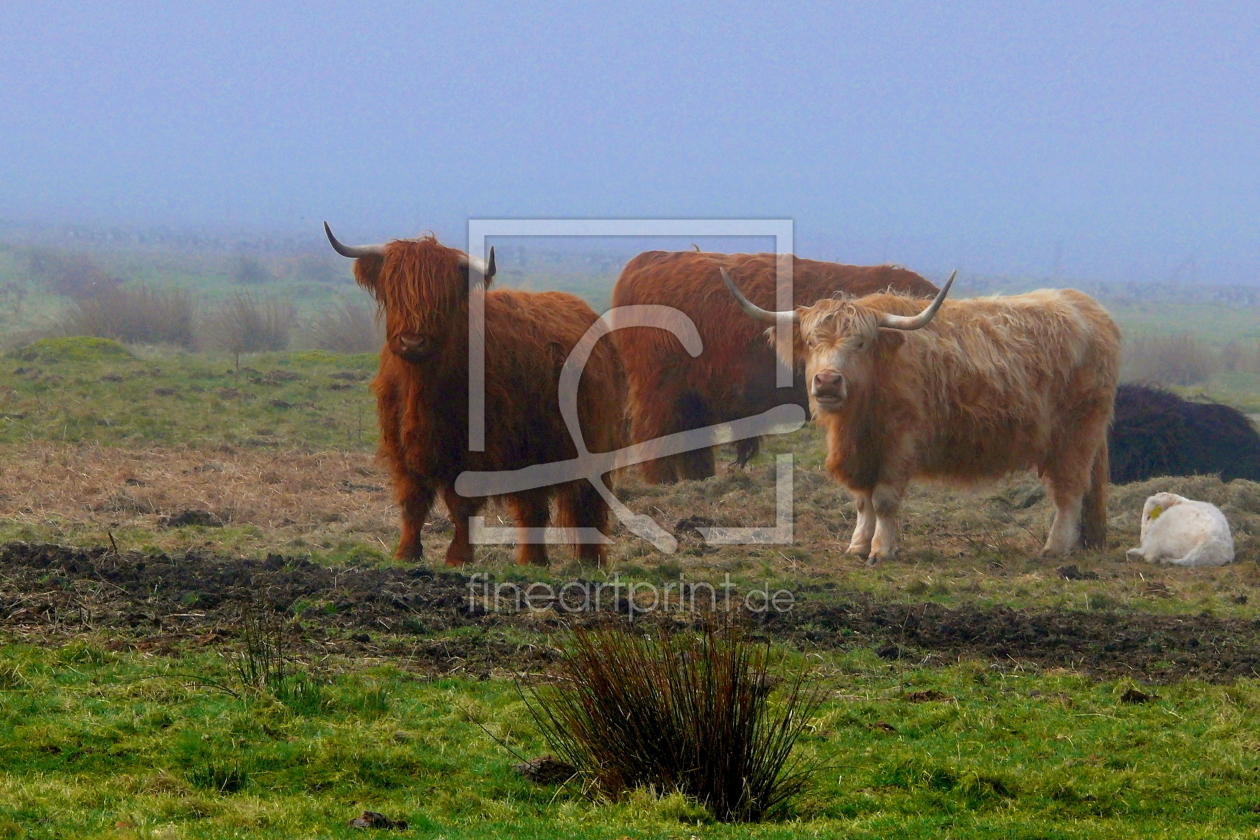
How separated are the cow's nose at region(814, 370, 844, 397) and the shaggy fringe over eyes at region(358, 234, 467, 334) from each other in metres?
2.72

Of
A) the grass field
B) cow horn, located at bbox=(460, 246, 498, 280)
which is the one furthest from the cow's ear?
cow horn, located at bbox=(460, 246, 498, 280)

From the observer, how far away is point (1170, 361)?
109ft

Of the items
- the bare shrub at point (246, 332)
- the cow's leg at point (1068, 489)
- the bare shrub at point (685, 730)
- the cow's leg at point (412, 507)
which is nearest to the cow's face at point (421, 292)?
the cow's leg at point (412, 507)

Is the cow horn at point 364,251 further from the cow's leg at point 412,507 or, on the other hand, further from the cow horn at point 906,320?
the cow horn at point 906,320

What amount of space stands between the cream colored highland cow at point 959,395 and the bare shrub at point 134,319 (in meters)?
18.9

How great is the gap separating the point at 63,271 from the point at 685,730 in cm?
5463

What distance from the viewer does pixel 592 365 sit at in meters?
9.38

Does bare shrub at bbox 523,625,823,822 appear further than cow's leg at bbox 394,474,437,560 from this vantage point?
No

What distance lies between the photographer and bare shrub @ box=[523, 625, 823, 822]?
480cm

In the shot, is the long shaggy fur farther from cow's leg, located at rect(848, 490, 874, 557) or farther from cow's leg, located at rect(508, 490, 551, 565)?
cow's leg, located at rect(508, 490, 551, 565)

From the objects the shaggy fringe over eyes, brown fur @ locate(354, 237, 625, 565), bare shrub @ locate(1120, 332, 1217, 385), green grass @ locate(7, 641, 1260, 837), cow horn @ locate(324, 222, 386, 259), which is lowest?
bare shrub @ locate(1120, 332, 1217, 385)

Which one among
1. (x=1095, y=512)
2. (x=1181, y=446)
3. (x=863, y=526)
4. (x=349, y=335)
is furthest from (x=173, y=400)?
(x=349, y=335)

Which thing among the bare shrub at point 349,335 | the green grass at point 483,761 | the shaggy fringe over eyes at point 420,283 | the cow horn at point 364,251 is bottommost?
the green grass at point 483,761

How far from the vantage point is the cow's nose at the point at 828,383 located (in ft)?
32.2
